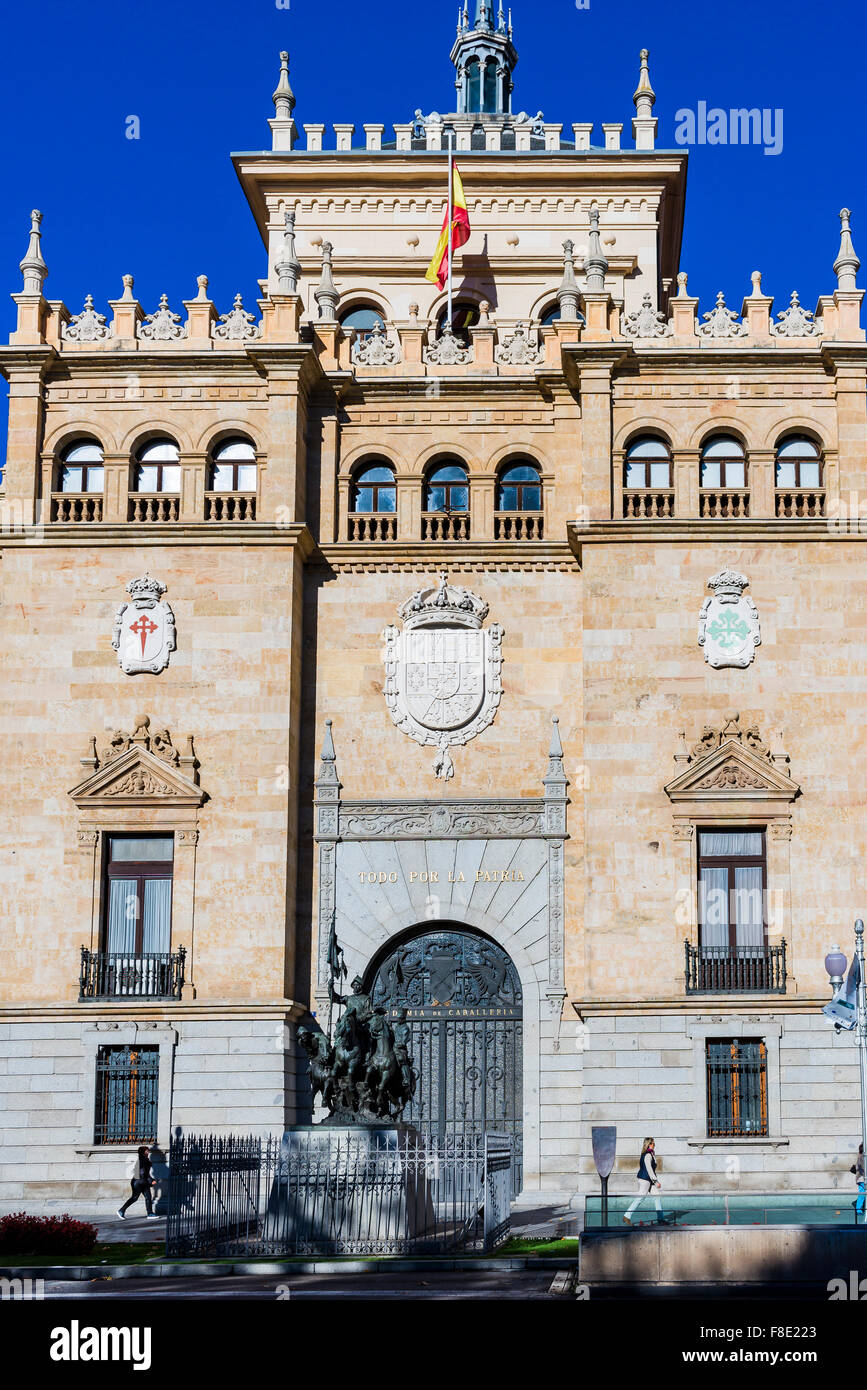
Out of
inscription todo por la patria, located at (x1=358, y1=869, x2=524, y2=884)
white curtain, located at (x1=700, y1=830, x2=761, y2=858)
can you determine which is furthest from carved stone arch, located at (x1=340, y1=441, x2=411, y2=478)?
white curtain, located at (x1=700, y1=830, x2=761, y2=858)

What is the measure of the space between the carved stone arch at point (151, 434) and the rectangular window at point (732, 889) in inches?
514

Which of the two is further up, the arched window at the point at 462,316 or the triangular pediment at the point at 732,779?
the arched window at the point at 462,316

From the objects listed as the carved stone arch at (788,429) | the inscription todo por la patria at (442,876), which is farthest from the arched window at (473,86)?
the inscription todo por la patria at (442,876)

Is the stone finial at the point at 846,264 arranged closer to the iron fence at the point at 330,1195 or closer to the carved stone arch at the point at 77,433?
the carved stone arch at the point at 77,433

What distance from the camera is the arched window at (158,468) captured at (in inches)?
1533

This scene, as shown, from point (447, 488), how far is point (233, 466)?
177 inches

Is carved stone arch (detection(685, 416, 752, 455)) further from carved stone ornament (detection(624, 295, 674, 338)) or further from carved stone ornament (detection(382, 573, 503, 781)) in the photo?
carved stone ornament (detection(382, 573, 503, 781))

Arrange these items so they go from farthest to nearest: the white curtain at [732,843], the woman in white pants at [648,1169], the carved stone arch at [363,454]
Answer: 1. the carved stone arch at [363,454]
2. the white curtain at [732,843]
3. the woman in white pants at [648,1169]

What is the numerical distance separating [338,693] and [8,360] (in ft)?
31.5

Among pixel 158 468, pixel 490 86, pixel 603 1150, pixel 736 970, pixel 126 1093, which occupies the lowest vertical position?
pixel 603 1150

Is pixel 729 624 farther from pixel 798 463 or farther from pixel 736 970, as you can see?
pixel 736 970

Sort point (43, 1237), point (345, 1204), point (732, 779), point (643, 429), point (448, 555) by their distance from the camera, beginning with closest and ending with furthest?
point (345, 1204), point (43, 1237), point (732, 779), point (643, 429), point (448, 555)

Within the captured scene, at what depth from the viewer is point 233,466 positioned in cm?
3897

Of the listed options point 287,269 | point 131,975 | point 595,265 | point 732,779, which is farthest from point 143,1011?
point 595,265
